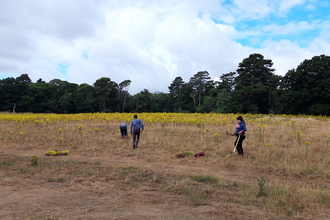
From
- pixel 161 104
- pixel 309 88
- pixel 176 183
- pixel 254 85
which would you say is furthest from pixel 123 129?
pixel 161 104

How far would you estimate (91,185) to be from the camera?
5.70 metres

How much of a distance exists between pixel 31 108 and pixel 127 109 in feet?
73.8

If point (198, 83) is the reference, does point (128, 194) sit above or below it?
below

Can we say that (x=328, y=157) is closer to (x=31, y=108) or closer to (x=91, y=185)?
(x=91, y=185)

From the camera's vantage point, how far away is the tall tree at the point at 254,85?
129ft

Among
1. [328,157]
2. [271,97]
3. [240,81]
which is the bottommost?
[328,157]

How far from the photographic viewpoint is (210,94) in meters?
55.8

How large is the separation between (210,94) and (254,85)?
1575cm

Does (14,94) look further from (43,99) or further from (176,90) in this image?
(176,90)

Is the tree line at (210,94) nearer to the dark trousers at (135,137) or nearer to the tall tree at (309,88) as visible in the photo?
the tall tree at (309,88)

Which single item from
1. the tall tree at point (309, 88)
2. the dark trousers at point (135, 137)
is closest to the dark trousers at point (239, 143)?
the dark trousers at point (135, 137)

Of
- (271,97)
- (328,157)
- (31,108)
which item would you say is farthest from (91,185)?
(31,108)

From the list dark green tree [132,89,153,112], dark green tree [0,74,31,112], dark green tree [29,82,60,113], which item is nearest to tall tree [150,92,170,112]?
dark green tree [132,89,153,112]

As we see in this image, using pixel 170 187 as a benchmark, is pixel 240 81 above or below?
above
